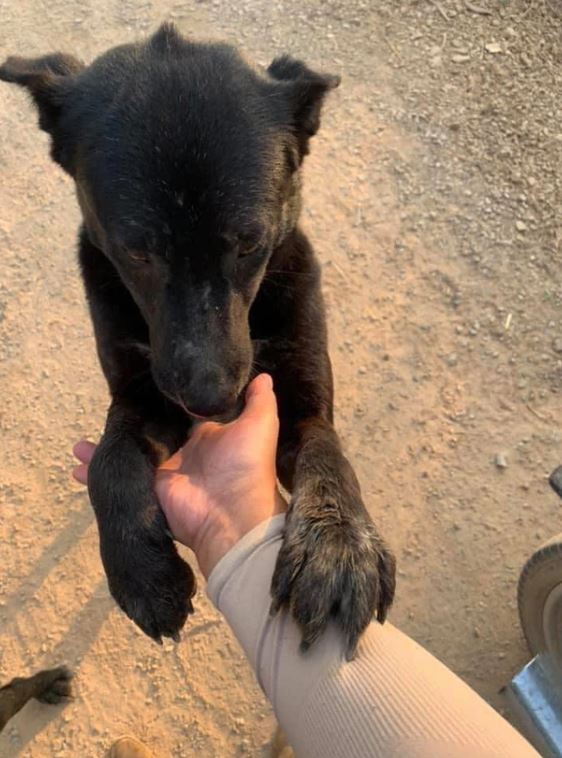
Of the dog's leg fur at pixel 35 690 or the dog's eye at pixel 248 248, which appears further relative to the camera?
the dog's leg fur at pixel 35 690

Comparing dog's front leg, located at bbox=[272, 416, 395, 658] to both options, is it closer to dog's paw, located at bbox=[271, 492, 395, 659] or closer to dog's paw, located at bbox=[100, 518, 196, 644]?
dog's paw, located at bbox=[271, 492, 395, 659]

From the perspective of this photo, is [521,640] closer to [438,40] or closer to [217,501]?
[217,501]

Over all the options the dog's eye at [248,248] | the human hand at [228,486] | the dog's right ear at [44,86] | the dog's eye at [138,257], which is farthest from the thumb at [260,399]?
the dog's right ear at [44,86]

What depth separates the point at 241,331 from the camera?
2.73 metres

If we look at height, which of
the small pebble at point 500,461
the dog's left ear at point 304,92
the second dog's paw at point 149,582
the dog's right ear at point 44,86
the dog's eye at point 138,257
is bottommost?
the small pebble at point 500,461

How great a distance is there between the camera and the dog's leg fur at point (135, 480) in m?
2.65

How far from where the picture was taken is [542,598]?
3.30 m

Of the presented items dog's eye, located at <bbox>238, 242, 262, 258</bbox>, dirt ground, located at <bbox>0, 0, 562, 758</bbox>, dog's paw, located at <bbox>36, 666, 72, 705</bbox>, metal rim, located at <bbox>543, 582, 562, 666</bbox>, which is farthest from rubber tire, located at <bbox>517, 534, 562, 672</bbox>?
dog's paw, located at <bbox>36, 666, 72, 705</bbox>

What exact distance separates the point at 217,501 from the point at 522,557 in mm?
1939

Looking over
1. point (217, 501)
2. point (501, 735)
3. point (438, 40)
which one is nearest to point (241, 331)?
point (217, 501)

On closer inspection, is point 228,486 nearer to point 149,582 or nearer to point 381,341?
point 149,582

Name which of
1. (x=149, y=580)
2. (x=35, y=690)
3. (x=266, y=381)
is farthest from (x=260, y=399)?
(x=35, y=690)

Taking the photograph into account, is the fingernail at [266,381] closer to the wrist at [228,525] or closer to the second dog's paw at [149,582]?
the wrist at [228,525]

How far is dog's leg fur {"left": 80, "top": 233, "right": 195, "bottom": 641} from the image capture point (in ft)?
8.70
